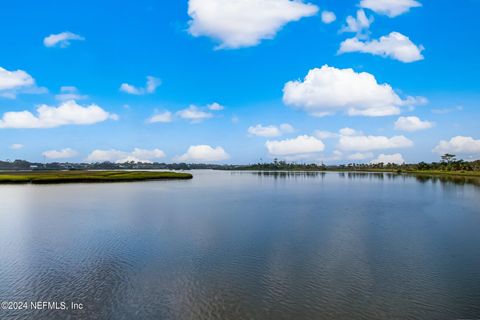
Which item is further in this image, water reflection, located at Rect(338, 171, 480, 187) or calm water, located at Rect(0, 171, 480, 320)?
water reflection, located at Rect(338, 171, 480, 187)

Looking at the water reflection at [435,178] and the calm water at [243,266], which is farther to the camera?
the water reflection at [435,178]

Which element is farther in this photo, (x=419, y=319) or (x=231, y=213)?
(x=231, y=213)

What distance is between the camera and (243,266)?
1856 centimetres

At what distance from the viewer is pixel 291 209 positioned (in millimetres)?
40562

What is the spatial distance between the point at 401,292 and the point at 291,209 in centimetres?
2551

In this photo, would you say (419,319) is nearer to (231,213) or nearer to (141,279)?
A: (141,279)

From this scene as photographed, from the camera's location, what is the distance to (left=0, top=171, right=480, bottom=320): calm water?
1360 centimetres

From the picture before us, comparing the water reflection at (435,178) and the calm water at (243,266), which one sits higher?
the water reflection at (435,178)

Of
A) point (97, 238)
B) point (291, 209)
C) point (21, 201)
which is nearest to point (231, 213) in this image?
point (291, 209)

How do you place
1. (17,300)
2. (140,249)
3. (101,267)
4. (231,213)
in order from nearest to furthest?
(17,300) < (101,267) < (140,249) < (231,213)

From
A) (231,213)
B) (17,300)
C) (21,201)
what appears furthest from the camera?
(21,201)

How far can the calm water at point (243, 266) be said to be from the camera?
13602mm

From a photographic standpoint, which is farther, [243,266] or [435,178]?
[435,178]

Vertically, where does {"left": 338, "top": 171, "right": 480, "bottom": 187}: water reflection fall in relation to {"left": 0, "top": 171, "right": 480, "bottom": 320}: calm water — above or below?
above
